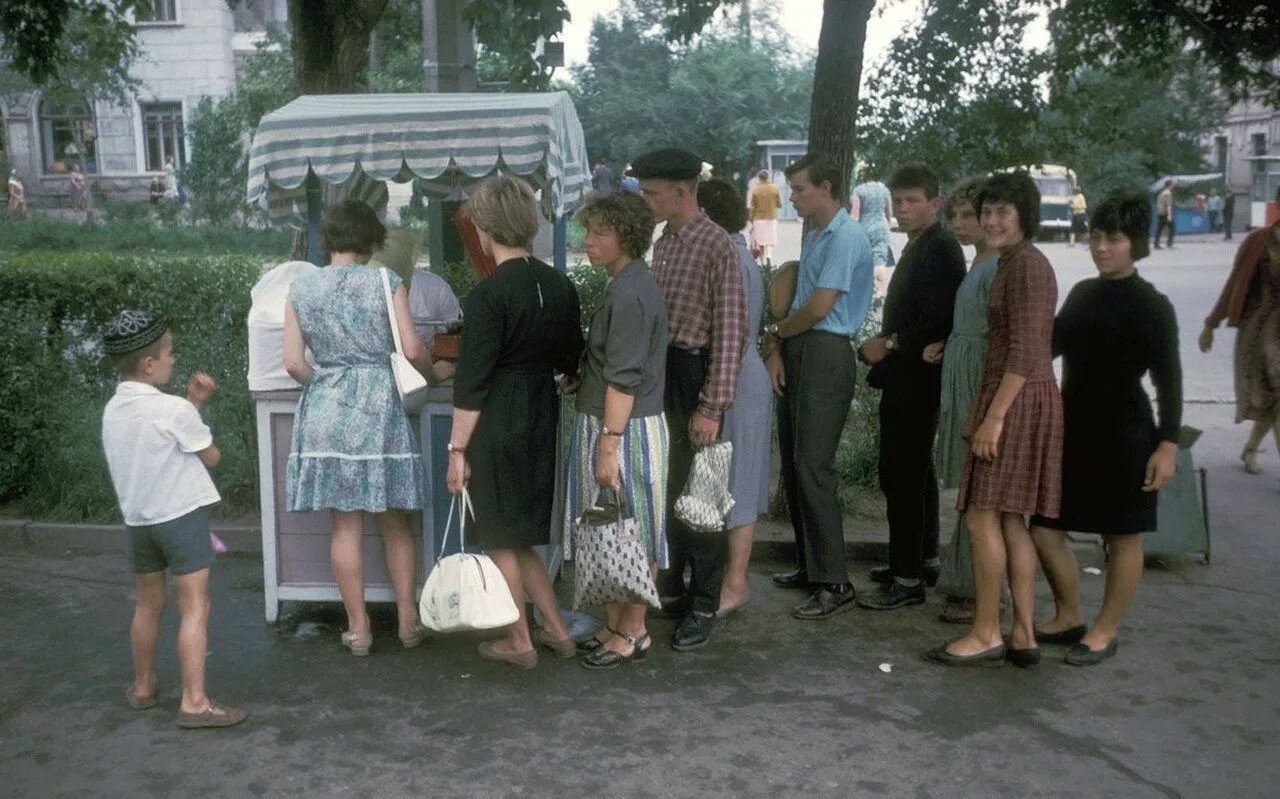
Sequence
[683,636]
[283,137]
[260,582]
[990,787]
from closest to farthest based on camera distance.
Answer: [990,787] < [683,636] < [283,137] < [260,582]

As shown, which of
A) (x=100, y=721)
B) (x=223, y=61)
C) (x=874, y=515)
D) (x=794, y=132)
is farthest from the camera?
(x=794, y=132)

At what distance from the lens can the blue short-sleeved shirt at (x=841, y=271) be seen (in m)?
5.30

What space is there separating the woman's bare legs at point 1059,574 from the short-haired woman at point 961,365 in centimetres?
35

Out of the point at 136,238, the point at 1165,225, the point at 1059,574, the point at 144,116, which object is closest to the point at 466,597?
the point at 1059,574

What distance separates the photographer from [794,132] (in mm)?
43906

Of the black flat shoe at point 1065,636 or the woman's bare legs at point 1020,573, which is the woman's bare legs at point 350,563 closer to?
the woman's bare legs at point 1020,573

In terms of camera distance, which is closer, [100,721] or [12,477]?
[100,721]

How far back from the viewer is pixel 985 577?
4.86 meters

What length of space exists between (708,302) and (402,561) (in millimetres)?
1647

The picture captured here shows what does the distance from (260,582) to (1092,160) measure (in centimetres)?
738

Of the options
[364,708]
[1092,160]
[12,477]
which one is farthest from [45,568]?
[1092,160]

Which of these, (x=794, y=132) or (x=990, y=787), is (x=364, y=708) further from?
(x=794, y=132)

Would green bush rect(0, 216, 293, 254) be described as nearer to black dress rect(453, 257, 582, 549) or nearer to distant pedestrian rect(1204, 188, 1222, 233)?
black dress rect(453, 257, 582, 549)

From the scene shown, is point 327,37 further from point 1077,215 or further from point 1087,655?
point 1077,215
